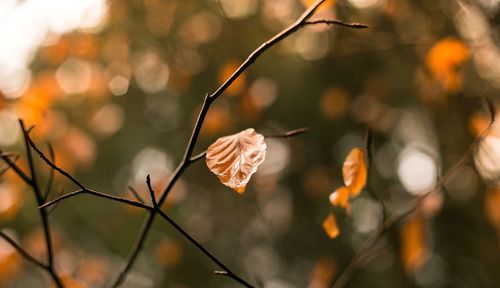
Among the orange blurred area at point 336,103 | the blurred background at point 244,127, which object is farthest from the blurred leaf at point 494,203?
the orange blurred area at point 336,103

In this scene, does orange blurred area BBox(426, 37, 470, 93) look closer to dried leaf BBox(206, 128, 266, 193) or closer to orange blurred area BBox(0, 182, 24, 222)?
dried leaf BBox(206, 128, 266, 193)

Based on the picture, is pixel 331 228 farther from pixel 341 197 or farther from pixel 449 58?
pixel 449 58

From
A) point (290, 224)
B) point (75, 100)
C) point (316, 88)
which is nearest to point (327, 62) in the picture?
point (316, 88)

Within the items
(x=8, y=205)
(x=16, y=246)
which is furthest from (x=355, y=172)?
(x=8, y=205)

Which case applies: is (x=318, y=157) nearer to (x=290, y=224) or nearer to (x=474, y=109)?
(x=290, y=224)

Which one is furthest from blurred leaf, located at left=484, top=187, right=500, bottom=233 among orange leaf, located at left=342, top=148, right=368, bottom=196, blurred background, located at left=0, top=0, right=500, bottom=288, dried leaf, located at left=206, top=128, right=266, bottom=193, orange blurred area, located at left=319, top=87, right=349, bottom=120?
dried leaf, located at left=206, top=128, right=266, bottom=193

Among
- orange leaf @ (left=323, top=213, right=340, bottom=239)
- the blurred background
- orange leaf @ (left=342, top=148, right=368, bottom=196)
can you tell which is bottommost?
the blurred background
